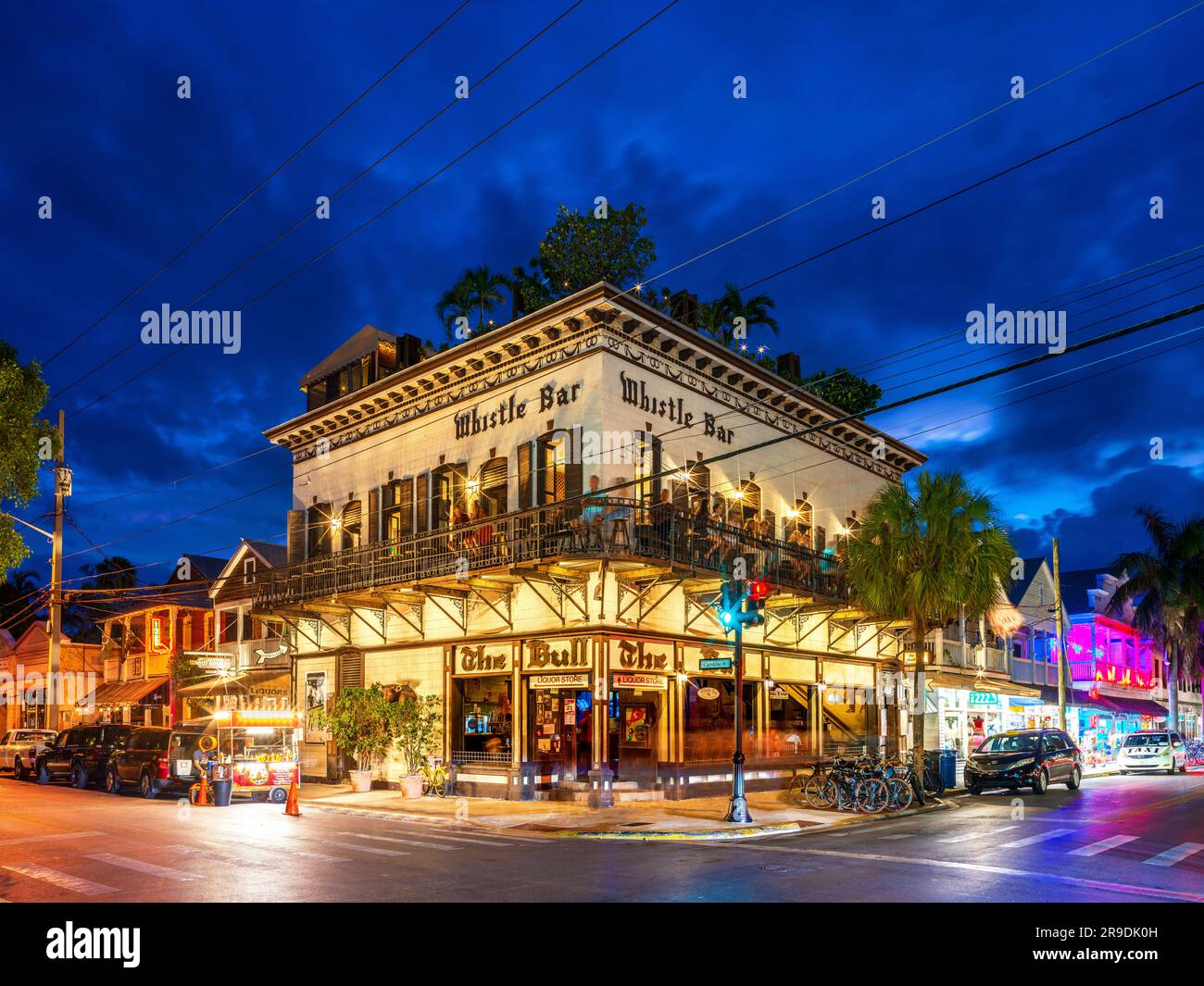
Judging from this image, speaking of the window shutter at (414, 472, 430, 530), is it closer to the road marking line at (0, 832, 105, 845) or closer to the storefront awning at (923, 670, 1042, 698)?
the road marking line at (0, 832, 105, 845)

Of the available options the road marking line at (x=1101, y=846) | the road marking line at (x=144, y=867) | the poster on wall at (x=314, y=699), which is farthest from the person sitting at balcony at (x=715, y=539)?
the road marking line at (x=144, y=867)

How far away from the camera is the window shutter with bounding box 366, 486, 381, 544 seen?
31.3 meters

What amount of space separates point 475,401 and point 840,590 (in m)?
12.1

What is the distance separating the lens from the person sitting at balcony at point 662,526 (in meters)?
24.2

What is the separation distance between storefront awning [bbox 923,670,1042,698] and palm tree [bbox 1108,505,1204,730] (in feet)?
66.1

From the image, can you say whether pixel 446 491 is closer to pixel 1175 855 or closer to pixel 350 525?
pixel 350 525

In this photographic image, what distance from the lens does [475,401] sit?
28844 millimetres

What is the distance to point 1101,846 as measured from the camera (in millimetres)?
15953

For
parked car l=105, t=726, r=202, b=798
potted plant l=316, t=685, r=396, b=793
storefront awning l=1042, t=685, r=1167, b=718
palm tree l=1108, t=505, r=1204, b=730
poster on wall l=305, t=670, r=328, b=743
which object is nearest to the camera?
parked car l=105, t=726, r=202, b=798

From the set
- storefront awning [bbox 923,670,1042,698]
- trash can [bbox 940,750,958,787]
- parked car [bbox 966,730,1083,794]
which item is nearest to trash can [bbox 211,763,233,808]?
parked car [bbox 966,730,1083,794]

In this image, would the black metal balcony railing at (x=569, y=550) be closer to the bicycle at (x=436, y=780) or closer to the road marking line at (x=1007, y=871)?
the bicycle at (x=436, y=780)
